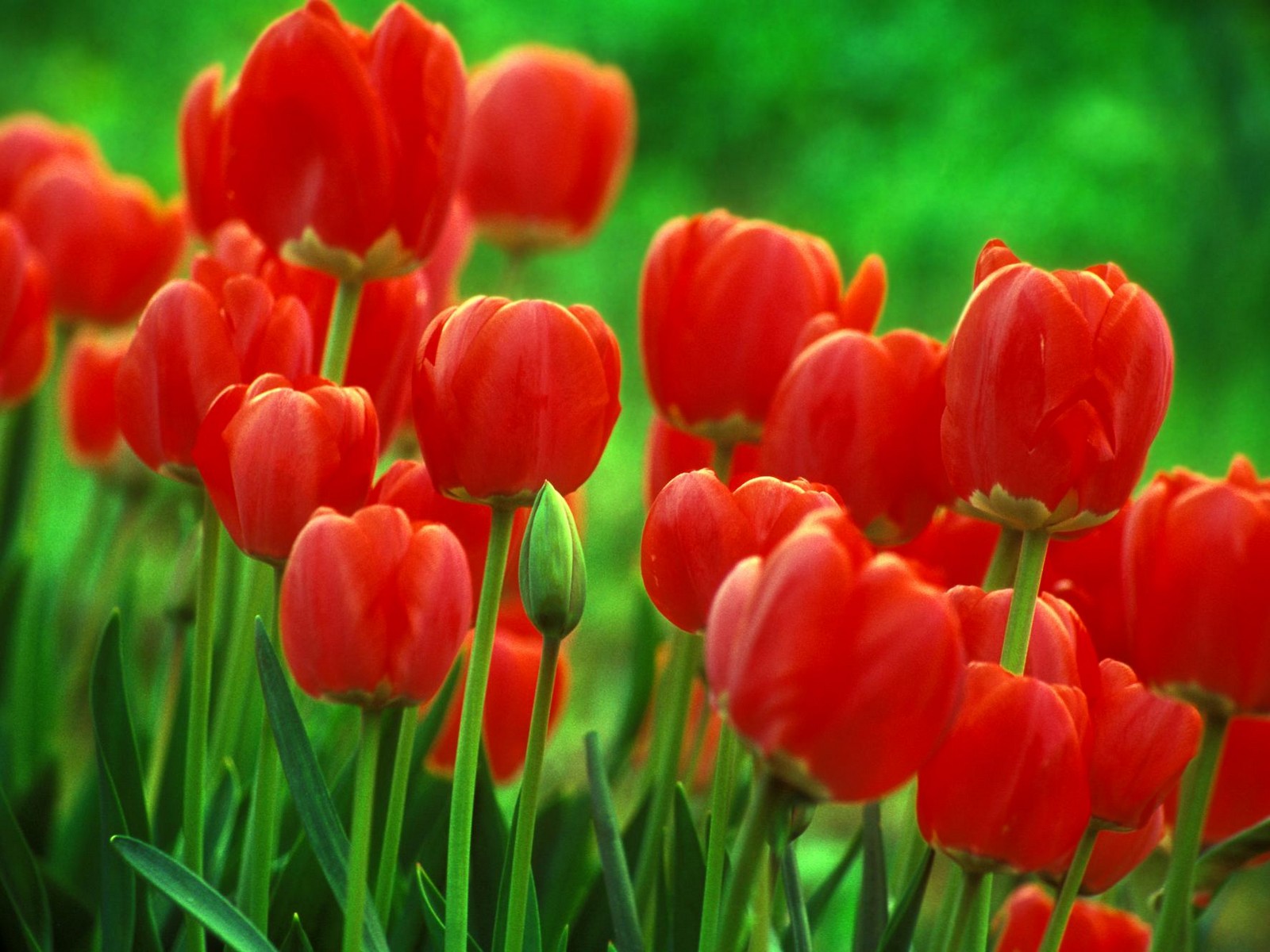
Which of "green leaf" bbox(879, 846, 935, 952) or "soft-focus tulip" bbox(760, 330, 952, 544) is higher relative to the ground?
"soft-focus tulip" bbox(760, 330, 952, 544)

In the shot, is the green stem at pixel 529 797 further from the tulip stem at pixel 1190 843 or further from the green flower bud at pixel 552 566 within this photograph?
the tulip stem at pixel 1190 843

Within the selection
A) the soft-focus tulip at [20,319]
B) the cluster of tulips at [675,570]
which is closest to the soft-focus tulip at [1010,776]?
the cluster of tulips at [675,570]

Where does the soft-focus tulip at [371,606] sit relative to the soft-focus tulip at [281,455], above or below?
below

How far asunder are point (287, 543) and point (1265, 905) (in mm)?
1334

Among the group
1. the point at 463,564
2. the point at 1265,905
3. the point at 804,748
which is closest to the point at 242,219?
the point at 463,564

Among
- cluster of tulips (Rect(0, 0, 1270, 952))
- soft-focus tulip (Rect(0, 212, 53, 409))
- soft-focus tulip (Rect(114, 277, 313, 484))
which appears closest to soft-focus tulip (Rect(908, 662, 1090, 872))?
cluster of tulips (Rect(0, 0, 1270, 952))

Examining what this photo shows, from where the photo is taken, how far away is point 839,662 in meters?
0.28

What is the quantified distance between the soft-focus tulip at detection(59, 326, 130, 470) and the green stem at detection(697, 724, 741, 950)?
20.9 inches

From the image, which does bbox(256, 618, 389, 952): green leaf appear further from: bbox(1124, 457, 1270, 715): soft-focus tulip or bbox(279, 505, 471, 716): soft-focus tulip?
bbox(1124, 457, 1270, 715): soft-focus tulip

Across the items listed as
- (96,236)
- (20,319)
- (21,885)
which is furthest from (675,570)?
(96,236)

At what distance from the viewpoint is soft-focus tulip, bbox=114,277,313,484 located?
→ 1.36 ft

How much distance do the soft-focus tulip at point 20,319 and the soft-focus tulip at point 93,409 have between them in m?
0.16

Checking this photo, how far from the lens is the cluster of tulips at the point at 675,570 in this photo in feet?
1.09

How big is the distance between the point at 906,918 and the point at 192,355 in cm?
25
